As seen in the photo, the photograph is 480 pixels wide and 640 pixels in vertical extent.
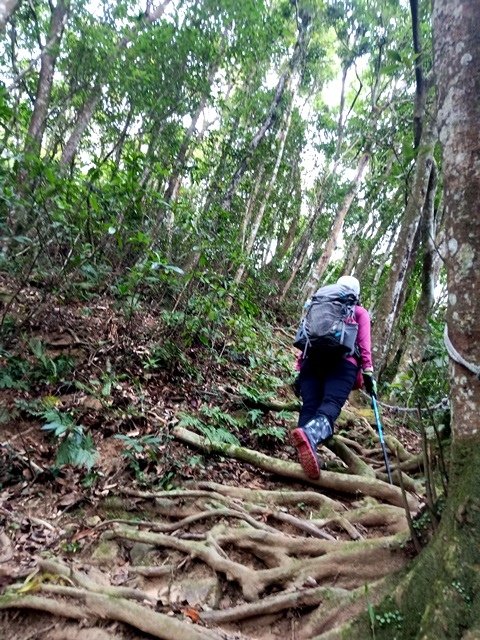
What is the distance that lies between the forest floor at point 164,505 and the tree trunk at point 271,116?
16.6 feet

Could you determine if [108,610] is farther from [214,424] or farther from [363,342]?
[363,342]

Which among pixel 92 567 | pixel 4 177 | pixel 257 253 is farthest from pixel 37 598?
pixel 257 253

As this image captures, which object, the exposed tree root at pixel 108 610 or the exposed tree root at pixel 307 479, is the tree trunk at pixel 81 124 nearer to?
the exposed tree root at pixel 307 479

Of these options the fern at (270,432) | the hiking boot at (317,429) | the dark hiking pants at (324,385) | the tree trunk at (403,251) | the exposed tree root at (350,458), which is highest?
the tree trunk at (403,251)

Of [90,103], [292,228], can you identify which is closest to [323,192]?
[292,228]

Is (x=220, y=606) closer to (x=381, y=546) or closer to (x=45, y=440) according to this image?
(x=381, y=546)

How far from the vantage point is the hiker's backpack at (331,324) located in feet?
13.0

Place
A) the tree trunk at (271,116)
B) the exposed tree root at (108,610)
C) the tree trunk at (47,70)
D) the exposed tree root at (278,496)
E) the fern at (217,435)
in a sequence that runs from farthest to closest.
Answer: the tree trunk at (271,116) < the tree trunk at (47,70) < the fern at (217,435) < the exposed tree root at (278,496) < the exposed tree root at (108,610)

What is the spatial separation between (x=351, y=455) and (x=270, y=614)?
2353mm

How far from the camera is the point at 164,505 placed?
3.39 metres

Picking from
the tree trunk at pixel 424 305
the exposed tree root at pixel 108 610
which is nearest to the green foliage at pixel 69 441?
the exposed tree root at pixel 108 610

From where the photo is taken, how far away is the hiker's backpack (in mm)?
3955

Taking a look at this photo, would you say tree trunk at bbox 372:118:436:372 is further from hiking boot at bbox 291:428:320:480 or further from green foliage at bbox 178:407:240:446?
hiking boot at bbox 291:428:320:480

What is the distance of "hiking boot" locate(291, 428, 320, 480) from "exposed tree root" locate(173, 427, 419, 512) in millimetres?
97
